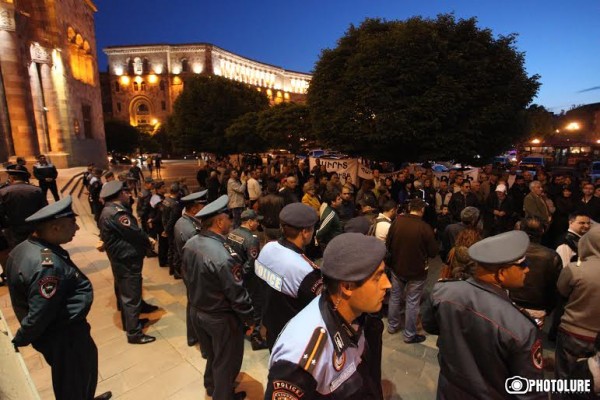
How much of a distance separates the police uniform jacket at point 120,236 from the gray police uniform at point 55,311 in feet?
4.77

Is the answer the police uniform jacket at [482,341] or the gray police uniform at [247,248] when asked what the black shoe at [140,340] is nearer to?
the gray police uniform at [247,248]

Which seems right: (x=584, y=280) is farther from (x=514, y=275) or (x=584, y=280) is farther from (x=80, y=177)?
(x=80, y=177)

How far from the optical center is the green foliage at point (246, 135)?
1198 inches

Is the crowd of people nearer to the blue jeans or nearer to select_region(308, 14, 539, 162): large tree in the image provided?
the blue jeans

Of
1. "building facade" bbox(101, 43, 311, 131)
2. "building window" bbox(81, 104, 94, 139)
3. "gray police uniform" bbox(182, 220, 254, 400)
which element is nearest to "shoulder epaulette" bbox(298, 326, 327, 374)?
"gray police uniform" bbox(182, 220, 254, 400)

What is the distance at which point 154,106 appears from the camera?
251 ft

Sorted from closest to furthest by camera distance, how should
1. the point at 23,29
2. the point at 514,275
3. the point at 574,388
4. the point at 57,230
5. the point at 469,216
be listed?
the point at 514,275 → the point at 574,388 → the point at 57,230 → the point at 469,216 → the point at 23,29

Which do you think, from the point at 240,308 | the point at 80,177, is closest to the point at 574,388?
the point at 240,308

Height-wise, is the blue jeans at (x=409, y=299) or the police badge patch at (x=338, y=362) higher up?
the police badge patch at (x=338, y=362)

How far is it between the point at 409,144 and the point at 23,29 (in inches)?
897

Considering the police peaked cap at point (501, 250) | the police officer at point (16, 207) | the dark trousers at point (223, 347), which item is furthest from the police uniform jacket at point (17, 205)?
the police peaked cap at point (501, 250)

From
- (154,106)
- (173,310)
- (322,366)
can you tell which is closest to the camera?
(322,366)

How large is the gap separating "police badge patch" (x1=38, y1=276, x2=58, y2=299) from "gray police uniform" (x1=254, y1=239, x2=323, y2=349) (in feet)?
5.33

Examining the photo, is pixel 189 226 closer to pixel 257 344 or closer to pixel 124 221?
pixel 124 221
